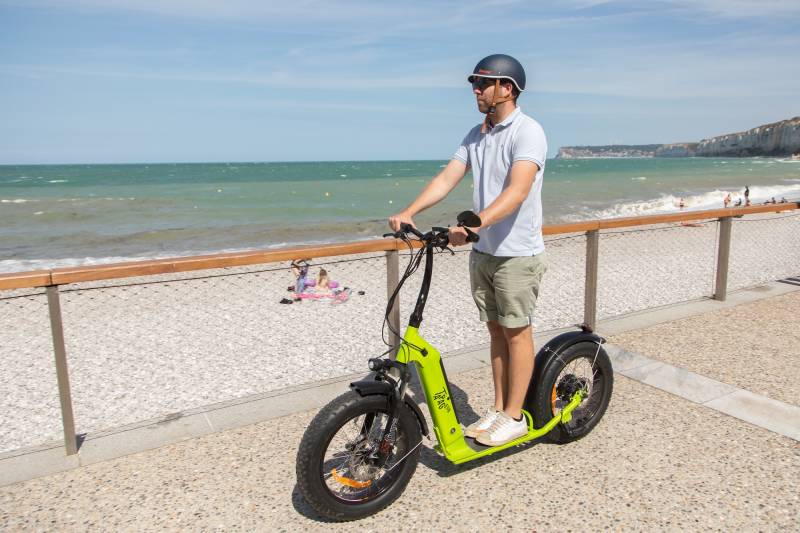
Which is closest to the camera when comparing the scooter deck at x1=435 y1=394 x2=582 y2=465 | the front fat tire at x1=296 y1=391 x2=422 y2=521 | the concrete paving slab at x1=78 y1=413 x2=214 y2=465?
the front fat tire at x1=296 y1=391 x2=422 y2=521

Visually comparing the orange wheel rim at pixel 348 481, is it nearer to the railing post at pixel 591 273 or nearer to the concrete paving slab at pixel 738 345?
the concrete paving slab at pixel 738 345

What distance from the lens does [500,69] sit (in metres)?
2.70

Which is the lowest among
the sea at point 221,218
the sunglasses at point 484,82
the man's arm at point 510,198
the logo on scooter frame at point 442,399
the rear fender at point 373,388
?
the sea at point 221,218

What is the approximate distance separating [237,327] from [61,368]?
3983 mm

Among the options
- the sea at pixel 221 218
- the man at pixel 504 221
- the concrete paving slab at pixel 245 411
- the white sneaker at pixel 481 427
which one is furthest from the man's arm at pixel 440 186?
the sea at pixel 221 218

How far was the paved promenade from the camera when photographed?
2625 millimetres

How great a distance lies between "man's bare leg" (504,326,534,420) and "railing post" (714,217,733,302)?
3.91 metres

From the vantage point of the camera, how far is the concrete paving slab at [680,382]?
A: 3.88 metres

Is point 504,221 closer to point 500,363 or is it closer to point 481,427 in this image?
point 500,363

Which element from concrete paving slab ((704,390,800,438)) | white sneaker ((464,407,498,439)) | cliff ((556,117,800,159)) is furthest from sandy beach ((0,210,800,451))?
cliff ((556,117,800,159))

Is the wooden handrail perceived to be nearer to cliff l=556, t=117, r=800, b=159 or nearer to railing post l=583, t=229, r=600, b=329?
railing post l=583, t=229, r=600, b=329

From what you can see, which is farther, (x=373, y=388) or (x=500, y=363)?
(x=500, y=363)

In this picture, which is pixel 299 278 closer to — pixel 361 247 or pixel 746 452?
pixel 361 247

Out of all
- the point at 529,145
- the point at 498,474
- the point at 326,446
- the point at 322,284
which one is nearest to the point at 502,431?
the point at 498,474
